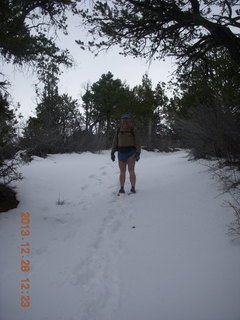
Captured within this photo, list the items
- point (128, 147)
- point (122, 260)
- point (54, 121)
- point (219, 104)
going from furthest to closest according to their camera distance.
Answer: point (54, 121) < point (219, 104) < point (128, 147) < point (122, 260)

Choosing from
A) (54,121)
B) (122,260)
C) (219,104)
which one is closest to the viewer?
(122,260)

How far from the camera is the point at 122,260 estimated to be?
7.06 ft

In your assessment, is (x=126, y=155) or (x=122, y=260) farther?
(x=126, y=155)

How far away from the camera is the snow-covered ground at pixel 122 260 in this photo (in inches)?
60.9

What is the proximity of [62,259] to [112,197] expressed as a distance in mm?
2231

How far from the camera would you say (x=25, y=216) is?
300 centimetres

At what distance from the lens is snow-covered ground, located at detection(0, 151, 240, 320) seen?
1.55 meters

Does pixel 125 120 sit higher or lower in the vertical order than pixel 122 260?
higher

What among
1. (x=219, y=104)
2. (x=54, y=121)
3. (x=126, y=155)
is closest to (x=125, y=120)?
(x=126, y=155)

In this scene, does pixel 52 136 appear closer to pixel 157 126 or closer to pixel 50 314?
pixel 50 314
